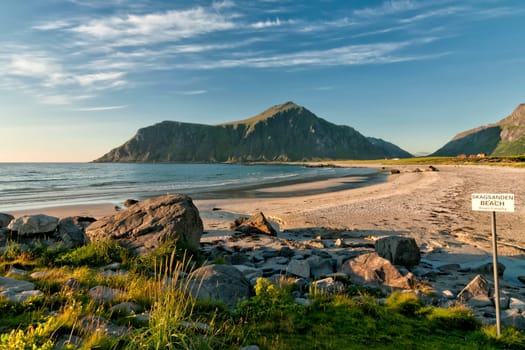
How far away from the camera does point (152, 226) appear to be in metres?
11.2

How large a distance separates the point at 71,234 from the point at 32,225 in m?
1.57

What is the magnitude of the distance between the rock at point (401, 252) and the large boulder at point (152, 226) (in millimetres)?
7042

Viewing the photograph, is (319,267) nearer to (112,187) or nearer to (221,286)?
(221,286)

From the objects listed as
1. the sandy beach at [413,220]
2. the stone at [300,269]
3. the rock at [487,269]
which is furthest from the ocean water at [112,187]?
the rock at [487,269]

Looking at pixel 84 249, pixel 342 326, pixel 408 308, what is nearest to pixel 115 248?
pixel 84 249

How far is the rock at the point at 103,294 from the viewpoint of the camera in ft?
19.5

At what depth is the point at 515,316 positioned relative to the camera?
647cm

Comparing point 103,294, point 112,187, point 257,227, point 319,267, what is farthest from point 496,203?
point 112,187

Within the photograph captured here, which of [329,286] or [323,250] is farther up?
[329,286]

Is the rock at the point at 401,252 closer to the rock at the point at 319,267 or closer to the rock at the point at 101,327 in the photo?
the rock at the point at 319,267

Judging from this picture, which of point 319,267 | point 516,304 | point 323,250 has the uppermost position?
point 319,267

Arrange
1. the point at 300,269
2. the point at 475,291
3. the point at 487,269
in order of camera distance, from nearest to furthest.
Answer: the point at 475,291, the point at 300,269, the point at 487,269

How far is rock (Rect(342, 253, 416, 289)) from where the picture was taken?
29.2 ft

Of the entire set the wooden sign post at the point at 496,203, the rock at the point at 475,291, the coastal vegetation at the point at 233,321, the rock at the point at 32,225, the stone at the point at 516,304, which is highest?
the wooden sign post at the point at 496,203
